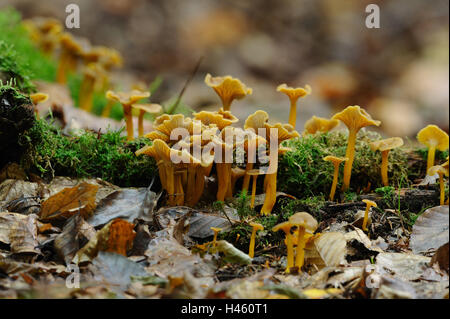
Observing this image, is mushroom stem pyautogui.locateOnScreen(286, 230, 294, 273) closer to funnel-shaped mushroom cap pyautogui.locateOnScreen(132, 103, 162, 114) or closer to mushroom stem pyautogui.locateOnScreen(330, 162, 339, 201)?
mushroom stem pyautogui.locateOnScreen(330, 162, 339, 201)

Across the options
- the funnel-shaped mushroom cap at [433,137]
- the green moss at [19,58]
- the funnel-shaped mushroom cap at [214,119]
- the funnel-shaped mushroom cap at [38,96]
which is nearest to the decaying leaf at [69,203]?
the funnel-shaped mushroom cap at [214,119]

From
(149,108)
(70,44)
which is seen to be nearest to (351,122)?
(149,108)

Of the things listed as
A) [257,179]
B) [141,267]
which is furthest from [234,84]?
[141,267]

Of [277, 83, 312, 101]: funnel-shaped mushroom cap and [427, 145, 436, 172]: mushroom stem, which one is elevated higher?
[277, 83, 312, 101]: funnel-shaped mushroom cap

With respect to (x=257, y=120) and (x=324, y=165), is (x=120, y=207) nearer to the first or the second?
(x=257, y=120)

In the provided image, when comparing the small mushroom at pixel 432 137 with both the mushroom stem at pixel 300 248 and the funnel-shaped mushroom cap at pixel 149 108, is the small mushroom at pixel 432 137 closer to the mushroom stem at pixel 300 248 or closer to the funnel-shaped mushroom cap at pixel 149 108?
the mushroom stem at pixel 300 248

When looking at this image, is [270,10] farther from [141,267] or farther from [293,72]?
[141,267]

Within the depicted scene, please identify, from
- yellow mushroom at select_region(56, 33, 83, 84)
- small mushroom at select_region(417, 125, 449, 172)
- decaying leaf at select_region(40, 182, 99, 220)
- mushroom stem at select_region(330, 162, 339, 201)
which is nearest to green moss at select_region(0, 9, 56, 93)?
yellow mushroom at select_region(56, 33, 83, 84)
